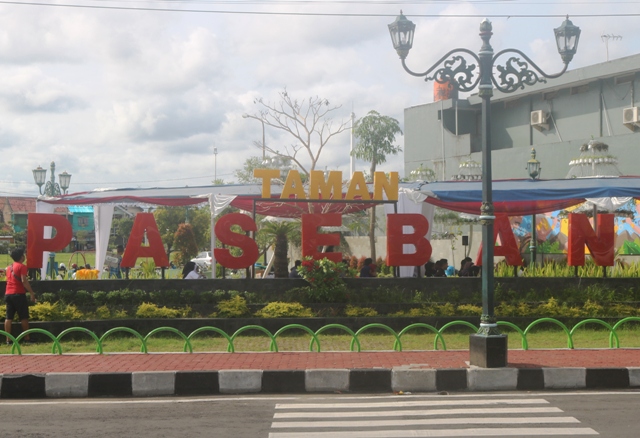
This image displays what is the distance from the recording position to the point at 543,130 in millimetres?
39531

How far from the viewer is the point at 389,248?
17797 millimetres

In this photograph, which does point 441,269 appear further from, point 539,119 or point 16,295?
point 539,119

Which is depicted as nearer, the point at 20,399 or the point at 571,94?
the point at 20,399

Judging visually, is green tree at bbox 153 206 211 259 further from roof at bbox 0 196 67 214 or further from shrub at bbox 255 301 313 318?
roof at bbox 0 196 67 214

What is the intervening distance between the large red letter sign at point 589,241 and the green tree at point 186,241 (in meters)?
18.2

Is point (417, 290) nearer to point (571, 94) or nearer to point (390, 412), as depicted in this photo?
point (390, 412)

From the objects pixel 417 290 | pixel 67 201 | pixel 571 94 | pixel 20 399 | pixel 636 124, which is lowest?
pixel 20 399

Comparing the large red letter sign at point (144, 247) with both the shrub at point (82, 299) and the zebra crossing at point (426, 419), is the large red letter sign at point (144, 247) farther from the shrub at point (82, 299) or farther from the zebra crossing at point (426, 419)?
the zebra crossing at point (426, 419)

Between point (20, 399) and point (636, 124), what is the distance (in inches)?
1229

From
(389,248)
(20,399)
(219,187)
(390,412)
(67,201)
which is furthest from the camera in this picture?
(219,187)

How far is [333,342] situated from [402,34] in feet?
18.5

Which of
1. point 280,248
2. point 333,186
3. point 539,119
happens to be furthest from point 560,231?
point 280,248

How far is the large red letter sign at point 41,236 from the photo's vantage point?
58.6 ft

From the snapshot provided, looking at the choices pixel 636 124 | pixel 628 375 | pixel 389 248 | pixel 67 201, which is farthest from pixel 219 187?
pixel 636 124
